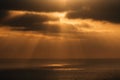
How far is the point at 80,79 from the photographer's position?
7694cm

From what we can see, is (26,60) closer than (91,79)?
No

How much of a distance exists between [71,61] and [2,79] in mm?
91068

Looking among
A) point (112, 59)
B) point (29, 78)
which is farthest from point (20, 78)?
point (112, 59)

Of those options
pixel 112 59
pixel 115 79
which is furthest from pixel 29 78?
pixel 112 59

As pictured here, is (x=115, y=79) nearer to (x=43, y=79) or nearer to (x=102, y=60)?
(x=43, y=79)

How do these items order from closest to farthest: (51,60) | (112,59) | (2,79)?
(2,79) → (112,59) → (51,60)

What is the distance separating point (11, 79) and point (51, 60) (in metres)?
96.6

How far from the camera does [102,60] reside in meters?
163

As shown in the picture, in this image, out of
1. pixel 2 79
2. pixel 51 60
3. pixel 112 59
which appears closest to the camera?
pixel 2 79

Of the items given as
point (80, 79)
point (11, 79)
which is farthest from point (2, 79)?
point (80, 79)

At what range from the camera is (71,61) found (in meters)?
165

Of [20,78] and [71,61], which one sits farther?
[71,61]

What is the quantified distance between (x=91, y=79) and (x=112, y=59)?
83014 millimetres

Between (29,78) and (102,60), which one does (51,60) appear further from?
(29,78)
